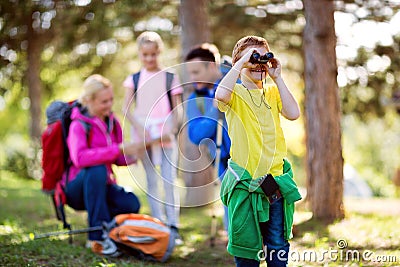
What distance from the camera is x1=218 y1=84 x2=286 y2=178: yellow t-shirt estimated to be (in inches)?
143

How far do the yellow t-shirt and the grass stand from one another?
5.28 ft

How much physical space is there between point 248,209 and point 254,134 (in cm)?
44

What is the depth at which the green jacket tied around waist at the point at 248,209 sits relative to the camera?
11.8 feet

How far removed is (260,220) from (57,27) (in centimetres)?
1141

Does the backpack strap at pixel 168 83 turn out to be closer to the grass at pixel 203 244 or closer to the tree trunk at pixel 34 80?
the grass at pixel 203 244

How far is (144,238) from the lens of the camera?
205 inches

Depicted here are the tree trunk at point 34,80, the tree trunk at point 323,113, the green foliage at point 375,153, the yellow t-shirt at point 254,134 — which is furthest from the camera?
the green foliage at point 375,153

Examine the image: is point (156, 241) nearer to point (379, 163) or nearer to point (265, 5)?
point (265, 5)

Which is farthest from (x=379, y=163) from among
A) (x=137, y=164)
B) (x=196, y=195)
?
(x=137, y=164)

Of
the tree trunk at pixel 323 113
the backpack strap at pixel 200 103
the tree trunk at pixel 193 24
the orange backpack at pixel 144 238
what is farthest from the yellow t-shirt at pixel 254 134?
the tree trunk at pixel 193 24

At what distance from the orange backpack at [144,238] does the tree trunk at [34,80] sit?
413 inches

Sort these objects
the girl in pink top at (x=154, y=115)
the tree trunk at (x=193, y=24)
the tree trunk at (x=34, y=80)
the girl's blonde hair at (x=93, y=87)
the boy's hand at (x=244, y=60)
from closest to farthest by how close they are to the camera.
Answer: the boy's hand at (x=244, y=60), the girl's blonde hair at (x=93, y=87), the girl in pink top at (x=154, y=115), the tree trunk at (x=193, y=24), the tree trunk at (x=34, y=80)

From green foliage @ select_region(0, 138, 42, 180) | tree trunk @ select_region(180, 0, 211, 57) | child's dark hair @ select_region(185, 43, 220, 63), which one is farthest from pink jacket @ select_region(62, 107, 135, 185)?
green foliage @ select_region(0, 138, 42, 180)

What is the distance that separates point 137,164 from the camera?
5.81m
